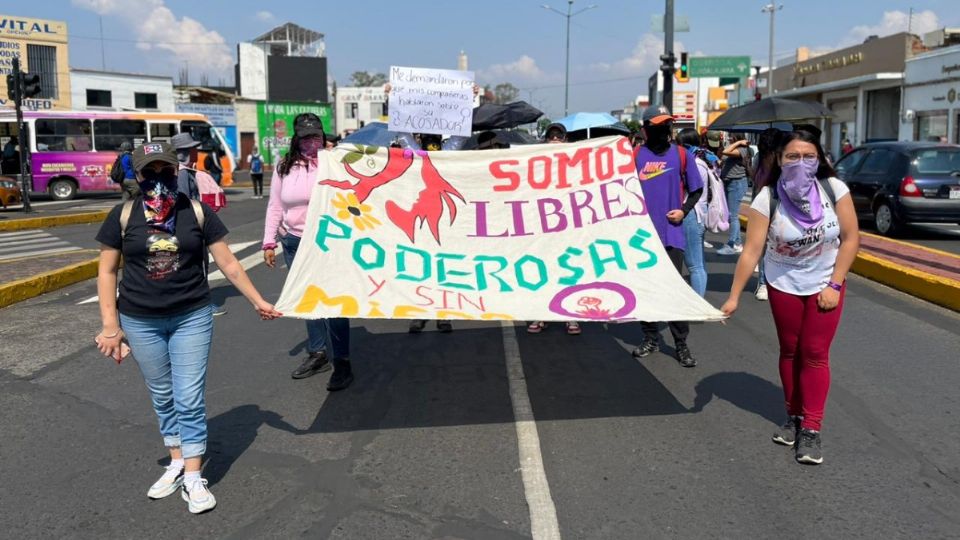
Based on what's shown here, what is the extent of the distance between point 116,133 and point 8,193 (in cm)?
717

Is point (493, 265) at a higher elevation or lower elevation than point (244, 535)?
higher

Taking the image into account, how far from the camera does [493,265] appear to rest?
4.96 m

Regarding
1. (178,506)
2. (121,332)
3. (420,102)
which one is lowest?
(178,506)

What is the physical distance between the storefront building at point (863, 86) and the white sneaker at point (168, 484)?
36.0 metres

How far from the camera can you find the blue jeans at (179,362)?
12.4ft

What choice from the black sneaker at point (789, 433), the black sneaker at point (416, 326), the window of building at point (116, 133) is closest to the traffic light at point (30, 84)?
the window of building at point (116, 133)

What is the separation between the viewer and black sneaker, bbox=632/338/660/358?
6423mm

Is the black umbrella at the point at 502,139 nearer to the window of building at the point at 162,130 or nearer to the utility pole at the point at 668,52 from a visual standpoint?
the utility pole at the point at 668,52

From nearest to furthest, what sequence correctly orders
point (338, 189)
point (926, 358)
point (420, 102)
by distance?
point (338, 189) → point (926, 358) → point (420, 102)

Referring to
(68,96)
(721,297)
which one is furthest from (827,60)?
(68,96)

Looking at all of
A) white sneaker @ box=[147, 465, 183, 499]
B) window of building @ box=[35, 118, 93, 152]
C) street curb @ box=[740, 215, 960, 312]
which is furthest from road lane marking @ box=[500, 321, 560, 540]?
window of building @ box=[35, 118, 93, 152]

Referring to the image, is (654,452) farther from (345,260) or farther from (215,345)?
(215,345)

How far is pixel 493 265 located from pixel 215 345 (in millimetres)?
3280

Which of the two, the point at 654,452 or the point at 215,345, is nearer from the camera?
the point at 654,452
